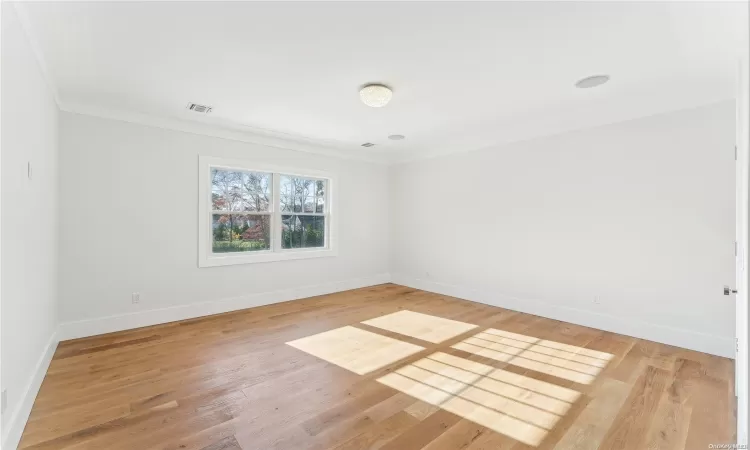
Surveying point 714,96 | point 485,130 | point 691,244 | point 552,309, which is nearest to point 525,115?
point 485,130

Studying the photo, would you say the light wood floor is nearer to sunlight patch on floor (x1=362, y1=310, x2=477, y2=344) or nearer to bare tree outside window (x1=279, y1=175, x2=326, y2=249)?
sunlight patch on floor (x1=362, y1=310, x2=477, y2=344)

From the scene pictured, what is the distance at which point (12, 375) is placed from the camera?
5.98ft

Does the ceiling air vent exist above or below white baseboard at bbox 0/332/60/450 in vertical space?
above

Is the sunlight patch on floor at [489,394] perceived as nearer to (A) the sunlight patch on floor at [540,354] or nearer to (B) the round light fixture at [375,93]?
(A) the sunlight patch on floor at [540,354]

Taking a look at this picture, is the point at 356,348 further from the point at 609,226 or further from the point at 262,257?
the point at 609,226

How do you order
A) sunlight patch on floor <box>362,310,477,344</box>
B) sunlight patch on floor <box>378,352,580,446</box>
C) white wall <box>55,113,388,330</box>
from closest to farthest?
1. sunlight patch on floor <box>378,352,580,446</box>
2. white wall <box>55,113,388,330</box>
3. sunlight patch on floor <box>362,310,477,344</box>

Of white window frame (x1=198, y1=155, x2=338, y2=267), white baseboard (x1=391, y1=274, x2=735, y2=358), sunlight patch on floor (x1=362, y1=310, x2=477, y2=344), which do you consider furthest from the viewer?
white window frame (x1=198, y1=155, x2=338, y2=267)

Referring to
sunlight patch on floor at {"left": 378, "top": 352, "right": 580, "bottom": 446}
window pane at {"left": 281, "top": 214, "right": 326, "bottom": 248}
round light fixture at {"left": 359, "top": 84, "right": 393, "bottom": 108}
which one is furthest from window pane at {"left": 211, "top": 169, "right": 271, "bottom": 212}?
sunlight patch on floor at {"left": 378, "top": 352, "right": 580, "bottom": 446}

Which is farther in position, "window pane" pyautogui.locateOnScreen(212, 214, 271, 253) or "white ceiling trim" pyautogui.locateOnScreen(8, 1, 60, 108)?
"window pane" pyautogui.locateOnScreen(212, 214, 271, 253)

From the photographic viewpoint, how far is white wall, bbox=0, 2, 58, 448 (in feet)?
5.61

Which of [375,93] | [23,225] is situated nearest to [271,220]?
[375,93]

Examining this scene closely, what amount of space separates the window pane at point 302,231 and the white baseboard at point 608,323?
Answer: 2.29 meters

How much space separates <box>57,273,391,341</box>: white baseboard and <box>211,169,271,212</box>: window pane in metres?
1.29

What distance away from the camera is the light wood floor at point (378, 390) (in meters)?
1.87
